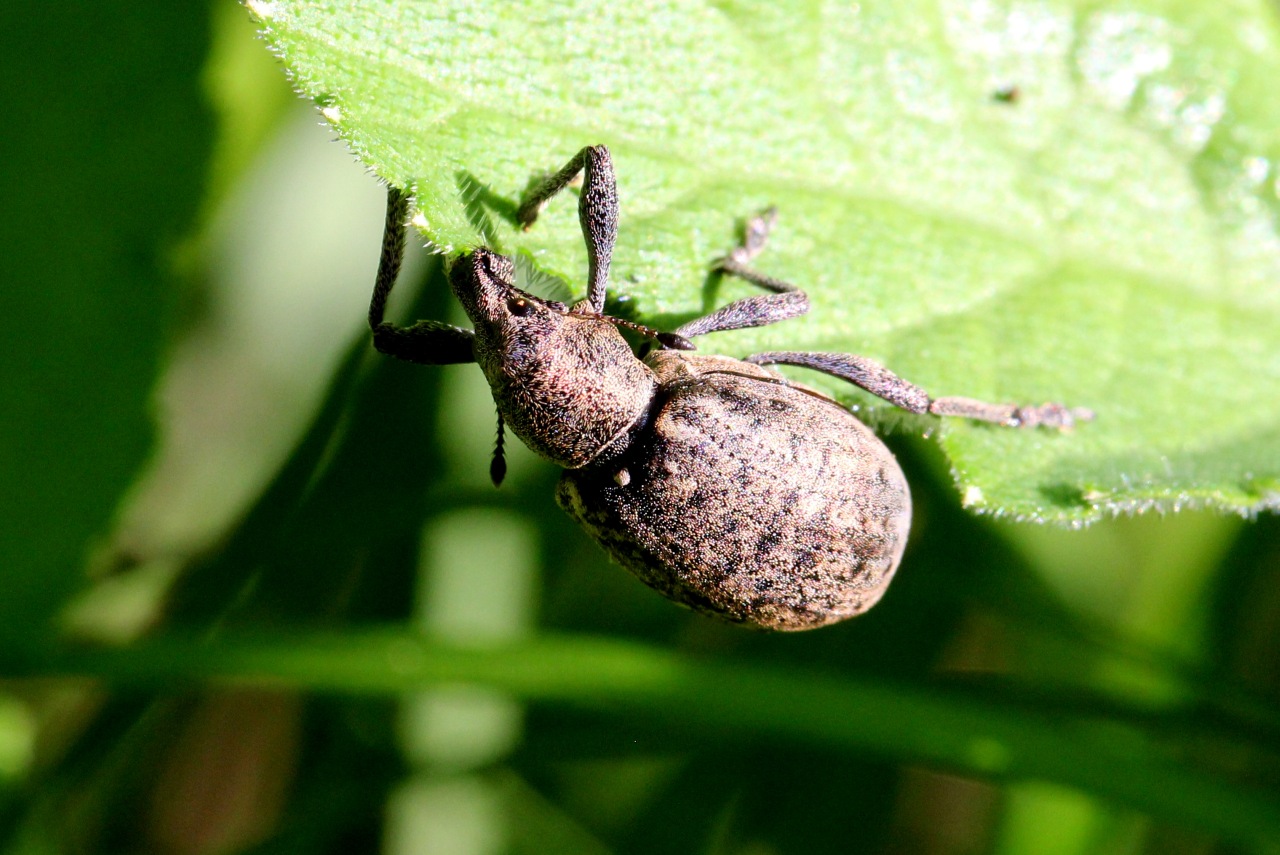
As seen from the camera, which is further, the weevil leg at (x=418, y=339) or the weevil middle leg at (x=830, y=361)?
the weevil leg at (x=418, y=339)

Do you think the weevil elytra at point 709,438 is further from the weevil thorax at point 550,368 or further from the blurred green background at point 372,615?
the blurred green background at point 372,615

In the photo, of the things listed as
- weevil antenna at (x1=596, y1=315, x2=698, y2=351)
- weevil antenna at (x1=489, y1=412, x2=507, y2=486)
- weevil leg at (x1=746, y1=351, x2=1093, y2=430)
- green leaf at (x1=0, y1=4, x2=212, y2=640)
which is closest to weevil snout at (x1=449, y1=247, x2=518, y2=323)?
weevil antenna at (x1=596, y1=315, x2=698, y2=351)

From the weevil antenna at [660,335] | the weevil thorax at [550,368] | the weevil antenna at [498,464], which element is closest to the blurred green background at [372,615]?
the weevil antenna at [498,464]

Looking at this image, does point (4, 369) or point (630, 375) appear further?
point (4, 369)

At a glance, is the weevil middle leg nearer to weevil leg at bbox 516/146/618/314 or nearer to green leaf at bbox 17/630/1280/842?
weevil leg at bbox 516/146/618/314

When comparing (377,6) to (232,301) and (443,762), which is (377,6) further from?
(443,762)

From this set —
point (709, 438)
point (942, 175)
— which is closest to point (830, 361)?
point (709, 438)

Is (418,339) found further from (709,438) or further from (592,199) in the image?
(709,438)

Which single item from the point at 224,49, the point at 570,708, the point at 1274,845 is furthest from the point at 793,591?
the point at 224,49
